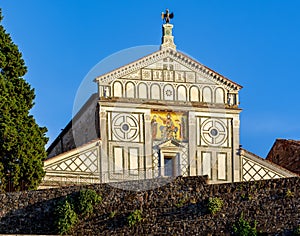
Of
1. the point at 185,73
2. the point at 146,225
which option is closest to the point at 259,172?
the point at 185,73

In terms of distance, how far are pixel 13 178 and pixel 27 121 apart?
2.81 metres

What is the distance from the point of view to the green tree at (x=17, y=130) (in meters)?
39.5

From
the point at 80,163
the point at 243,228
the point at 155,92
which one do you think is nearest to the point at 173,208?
the point at 243,228

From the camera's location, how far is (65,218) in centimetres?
3416

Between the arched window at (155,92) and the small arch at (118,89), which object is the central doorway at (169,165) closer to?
the arched window at (155,92)

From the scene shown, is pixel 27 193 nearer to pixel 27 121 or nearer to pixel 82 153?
pixel 27 121

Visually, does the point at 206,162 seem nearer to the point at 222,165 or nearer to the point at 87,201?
the point at 222,165

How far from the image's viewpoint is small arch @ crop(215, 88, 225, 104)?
51.6m

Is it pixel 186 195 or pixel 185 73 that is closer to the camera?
pixel 186 195

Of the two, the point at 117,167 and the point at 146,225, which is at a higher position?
the point at 117,167

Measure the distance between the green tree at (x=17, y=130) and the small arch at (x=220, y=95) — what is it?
41.0 feet

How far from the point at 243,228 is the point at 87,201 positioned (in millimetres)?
5333

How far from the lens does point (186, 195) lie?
34.8 meters

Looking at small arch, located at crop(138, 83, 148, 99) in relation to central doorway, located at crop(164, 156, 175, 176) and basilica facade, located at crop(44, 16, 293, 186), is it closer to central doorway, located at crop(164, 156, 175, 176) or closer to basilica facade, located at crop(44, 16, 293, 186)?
basilica facade, located at crop(44, 16, 293, 186)
